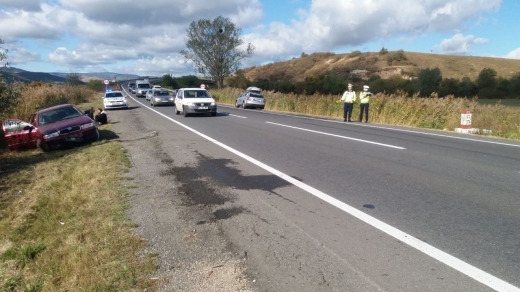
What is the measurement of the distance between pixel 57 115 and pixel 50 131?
135cm

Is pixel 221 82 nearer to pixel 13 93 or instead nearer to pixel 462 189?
pixel 13 93

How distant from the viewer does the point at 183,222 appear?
4.95 m

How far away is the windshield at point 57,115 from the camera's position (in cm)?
1348

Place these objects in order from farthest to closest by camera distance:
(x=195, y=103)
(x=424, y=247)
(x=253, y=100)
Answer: (x=253, y=100)
(x=195, y=103)
(x=424, y=247)

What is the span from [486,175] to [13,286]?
7.18 meters

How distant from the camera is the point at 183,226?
4816 millimetres

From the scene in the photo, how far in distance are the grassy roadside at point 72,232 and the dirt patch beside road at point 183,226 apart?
0.18 m

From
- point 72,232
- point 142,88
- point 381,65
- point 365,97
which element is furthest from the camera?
point 381,65

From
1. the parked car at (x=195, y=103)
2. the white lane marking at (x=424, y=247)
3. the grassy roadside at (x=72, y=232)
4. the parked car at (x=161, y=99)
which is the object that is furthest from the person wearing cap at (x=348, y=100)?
the parked car at (x=161, y=99)

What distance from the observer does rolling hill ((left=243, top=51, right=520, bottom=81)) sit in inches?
2597

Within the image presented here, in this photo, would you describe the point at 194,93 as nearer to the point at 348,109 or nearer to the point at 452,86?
the point at 348,109

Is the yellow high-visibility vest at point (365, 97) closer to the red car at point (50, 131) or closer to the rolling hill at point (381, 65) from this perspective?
the red car at point (50, 131)

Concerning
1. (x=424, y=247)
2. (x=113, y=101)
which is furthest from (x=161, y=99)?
(x=424, y=247)

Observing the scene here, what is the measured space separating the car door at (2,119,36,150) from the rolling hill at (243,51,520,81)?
193 feet
